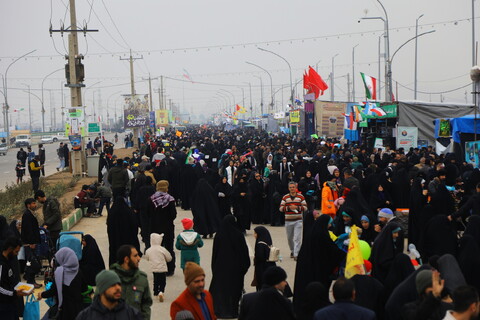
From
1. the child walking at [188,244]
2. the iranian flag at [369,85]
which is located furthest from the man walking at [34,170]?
the iranian flag at [369,85]

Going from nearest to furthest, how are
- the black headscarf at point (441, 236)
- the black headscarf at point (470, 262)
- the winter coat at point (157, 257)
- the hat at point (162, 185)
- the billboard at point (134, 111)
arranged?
the black headscarf at point (470, 262)
the black headscarf at point (441, 236)
the winter coat at point (157, 257)
the hat at point (162, 185)
the billboard at point (134, 111)

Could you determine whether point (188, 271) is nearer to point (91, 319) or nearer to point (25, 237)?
point (91, 319)

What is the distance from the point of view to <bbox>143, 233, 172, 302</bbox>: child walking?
9562 mm

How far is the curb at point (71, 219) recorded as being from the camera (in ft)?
52.7

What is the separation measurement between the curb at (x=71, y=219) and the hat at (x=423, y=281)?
1121 centimetres

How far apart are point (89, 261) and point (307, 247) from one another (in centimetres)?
227

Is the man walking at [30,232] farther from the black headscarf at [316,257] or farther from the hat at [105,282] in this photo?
the hat at [105,282]

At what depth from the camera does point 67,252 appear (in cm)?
686

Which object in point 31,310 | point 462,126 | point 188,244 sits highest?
point 462,126

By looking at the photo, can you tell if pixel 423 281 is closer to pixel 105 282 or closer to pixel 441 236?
pixel 105 282

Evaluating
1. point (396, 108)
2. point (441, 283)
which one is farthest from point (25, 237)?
point (396, 108)

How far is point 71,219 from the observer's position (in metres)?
17.0

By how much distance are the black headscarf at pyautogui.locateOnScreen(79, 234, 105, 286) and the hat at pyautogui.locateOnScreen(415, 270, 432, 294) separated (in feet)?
10.4

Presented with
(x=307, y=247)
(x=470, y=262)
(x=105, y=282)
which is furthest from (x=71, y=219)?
(x=105, y=282)
